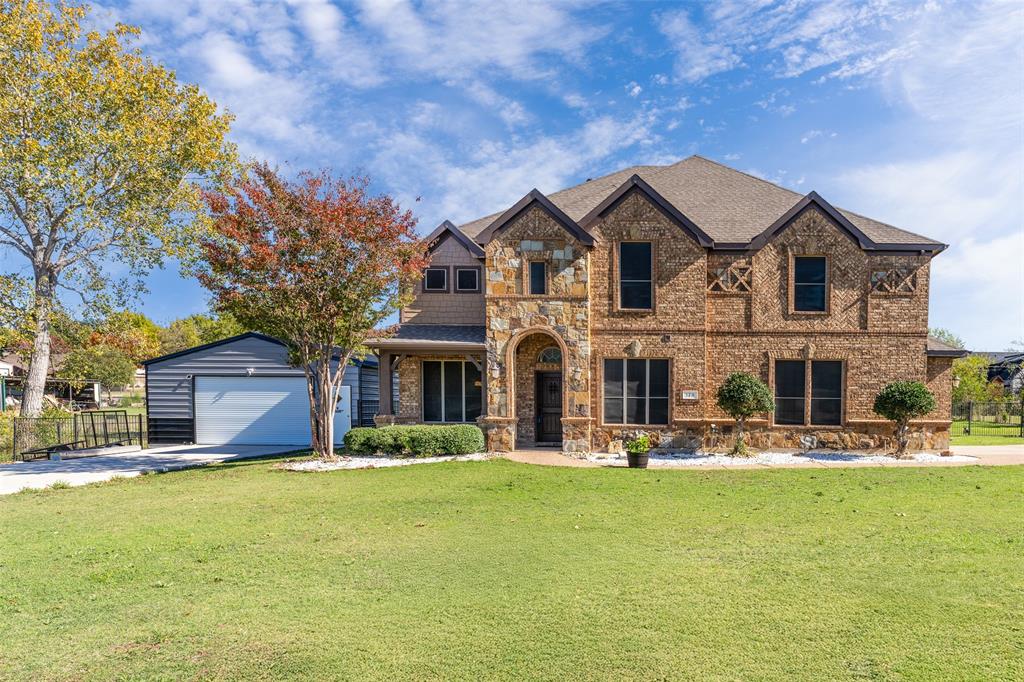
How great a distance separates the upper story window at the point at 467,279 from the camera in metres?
17.9

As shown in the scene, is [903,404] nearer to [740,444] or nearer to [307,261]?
[740,444]

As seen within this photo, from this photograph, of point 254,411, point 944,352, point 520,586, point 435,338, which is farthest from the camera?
point 254,411

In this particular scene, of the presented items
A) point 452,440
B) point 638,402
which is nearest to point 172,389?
point 452,440

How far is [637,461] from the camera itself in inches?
537

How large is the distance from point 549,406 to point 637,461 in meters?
4.14

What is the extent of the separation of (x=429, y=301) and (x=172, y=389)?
10.4 meters

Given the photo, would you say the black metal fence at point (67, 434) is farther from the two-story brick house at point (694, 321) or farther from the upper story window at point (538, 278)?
the upper story window at point (538, 278)

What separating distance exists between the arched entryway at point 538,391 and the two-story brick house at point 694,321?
44cm

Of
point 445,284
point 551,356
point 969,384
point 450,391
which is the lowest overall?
point 969,384

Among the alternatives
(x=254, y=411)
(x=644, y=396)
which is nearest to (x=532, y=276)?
(x=644, y=396)

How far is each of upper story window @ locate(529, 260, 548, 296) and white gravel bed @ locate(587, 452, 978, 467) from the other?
4.85 metres

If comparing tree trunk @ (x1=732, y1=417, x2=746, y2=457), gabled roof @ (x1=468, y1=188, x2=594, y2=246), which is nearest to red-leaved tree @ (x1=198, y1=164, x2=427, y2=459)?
gabled roof @ (x1=468, y1=188, x2=594, y2=246)

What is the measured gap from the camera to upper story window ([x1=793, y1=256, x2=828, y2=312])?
16.3 m

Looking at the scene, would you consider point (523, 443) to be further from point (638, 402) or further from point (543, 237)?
point (543, 237)
